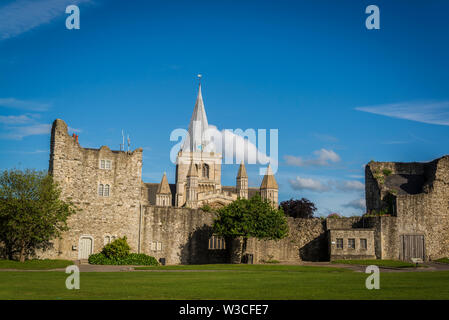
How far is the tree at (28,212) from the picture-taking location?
1663 inches

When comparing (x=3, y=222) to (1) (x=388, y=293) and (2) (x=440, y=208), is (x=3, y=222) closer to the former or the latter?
(1) (x=388, y=293)

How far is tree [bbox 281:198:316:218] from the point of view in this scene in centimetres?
9848

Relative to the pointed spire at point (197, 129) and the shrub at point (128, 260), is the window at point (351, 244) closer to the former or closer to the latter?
the shrub at point (128, 260)

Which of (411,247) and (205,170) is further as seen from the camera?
(205,170)

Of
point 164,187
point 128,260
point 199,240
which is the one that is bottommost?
point 128,260

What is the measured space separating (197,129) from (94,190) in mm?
91774

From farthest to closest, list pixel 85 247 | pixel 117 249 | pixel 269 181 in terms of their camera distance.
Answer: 1. pixel 269 181
2. pixel 85 247
3. pixel 117 249

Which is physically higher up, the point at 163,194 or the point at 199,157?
the point at 199,157

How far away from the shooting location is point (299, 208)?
99.1 metres

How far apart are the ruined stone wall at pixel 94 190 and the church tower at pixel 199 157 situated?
80750 millimetres

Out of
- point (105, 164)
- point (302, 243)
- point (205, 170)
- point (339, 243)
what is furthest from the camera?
point (205, 170)

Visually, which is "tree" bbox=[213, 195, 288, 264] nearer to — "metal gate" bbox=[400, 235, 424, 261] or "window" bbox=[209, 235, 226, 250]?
"window" bbox=[209, 235, 226, 250]

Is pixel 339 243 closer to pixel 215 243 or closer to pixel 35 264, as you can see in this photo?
pixel 215 243

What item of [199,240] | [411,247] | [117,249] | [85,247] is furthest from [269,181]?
[117,249]
